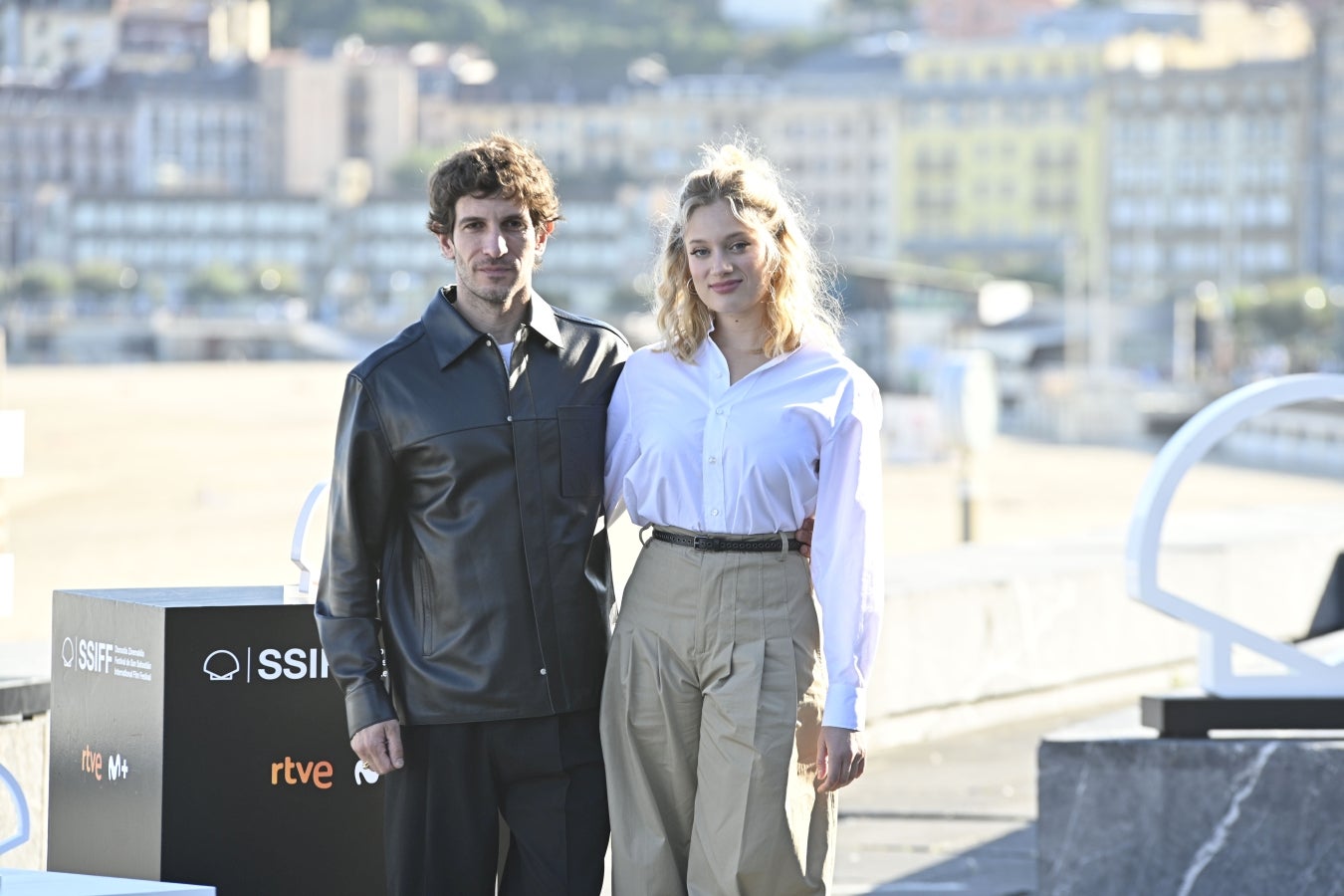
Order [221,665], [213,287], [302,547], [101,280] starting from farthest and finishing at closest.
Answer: [101,280] < [213,287] < [302,547] < [221,665]

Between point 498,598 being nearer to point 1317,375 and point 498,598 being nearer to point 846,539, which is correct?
point 846,539

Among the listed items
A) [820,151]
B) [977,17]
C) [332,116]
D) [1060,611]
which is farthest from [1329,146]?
[1060,611]

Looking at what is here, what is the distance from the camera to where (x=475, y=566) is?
2.91 metres

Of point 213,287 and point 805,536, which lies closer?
point 805,536

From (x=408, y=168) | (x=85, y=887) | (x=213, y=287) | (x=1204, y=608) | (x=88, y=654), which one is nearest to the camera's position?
(x=85, y=887)

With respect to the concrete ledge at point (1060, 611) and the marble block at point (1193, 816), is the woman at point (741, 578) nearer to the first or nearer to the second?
the marble block at point (1193, 816)

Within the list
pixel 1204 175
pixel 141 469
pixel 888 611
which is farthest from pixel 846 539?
pixel 1204 175

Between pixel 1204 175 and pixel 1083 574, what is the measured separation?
96.7 m

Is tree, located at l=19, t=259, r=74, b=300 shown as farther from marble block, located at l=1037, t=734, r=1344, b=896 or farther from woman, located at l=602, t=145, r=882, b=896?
woman, located at l=602, t=145, r=882, b=896

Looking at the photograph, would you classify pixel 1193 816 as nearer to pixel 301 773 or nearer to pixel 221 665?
pixel 301 773

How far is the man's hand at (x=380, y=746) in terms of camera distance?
9.39 feet

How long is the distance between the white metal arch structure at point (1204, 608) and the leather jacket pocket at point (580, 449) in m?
1.21

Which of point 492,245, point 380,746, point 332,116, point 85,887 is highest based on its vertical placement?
point 332,116

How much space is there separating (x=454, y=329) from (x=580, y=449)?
0.73 feet
